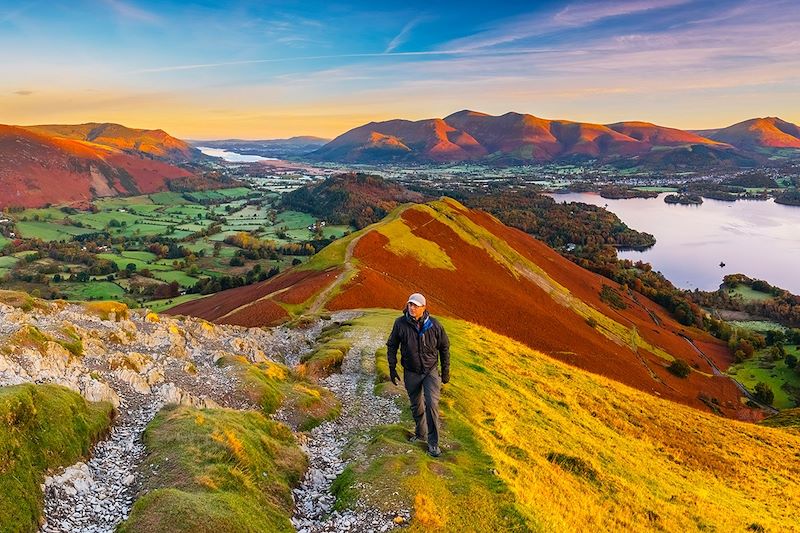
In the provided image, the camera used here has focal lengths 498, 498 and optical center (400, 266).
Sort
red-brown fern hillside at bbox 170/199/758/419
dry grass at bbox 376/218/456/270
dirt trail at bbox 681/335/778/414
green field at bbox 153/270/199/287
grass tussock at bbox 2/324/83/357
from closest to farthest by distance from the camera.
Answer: grass tussock at bbox 2/324/83/357
red-brown fern hillside at bbox 170/199/758/419
dirt trail at bbox 681/335/778/414
dry grass at bbox 376/218/456/270
green field at bbox 153/270/199/287

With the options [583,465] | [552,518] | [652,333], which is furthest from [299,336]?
[652,333]

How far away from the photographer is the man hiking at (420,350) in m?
16.0

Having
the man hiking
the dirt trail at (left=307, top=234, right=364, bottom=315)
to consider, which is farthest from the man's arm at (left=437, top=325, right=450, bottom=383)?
the dirt trail at (left=307, top=234, right=364, bottom=315)

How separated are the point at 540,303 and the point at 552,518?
100346mm

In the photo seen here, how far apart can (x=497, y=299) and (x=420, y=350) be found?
90392 mm

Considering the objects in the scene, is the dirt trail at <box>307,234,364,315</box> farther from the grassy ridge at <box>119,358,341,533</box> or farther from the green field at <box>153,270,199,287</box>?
the green field at <box>153,270,199,287</box>

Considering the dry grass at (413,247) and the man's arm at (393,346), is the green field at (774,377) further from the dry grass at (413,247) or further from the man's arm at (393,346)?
the man's arm at (393,346)

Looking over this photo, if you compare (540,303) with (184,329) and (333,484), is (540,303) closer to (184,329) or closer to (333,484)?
(184,329)

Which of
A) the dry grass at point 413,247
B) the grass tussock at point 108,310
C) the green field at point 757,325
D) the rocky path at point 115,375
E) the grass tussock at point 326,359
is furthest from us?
the green field at point 757,325

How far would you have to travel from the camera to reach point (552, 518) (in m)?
14.5

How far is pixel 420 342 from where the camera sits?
630 inches

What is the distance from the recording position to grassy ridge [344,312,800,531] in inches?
582

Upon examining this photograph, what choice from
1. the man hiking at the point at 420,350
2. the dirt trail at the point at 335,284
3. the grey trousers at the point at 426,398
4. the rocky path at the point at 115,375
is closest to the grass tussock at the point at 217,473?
the rocky path at the point at 115,375

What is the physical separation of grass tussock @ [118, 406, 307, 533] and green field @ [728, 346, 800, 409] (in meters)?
110
